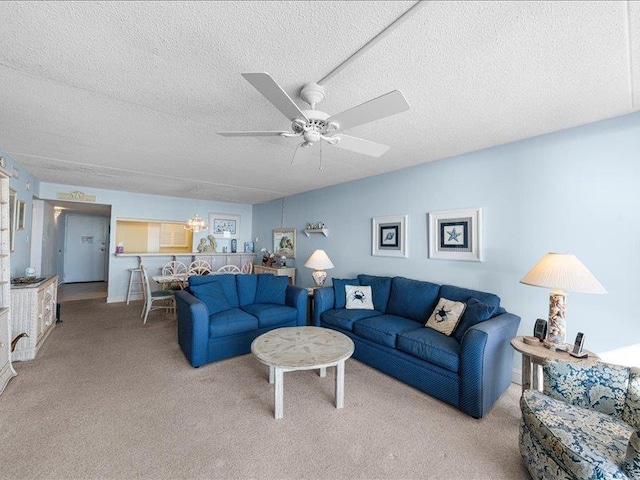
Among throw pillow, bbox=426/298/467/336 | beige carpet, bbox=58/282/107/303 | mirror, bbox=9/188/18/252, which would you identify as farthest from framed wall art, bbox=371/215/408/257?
beige carpet, bbox=58/282/107/303

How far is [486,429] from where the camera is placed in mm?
1959

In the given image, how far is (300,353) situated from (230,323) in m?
1.17

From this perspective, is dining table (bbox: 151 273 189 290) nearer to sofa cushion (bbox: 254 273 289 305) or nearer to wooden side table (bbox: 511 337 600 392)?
sofa cushion (bbox: 254 273 289 305)

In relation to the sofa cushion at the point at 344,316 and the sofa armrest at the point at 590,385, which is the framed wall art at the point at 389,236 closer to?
the sofa cushion at the point at 344,316

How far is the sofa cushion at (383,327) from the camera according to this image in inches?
105

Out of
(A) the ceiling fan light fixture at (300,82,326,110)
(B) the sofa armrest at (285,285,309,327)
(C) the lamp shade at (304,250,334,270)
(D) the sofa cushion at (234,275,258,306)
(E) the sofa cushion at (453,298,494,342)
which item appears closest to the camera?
(A) the ceiling fan light fixture at (300,82,326,110)

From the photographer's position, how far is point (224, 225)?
7109 mm

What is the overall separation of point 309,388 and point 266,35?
2655mm

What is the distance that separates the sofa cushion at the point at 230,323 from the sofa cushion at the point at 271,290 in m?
0.53

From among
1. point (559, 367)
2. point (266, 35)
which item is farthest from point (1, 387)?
point (559, 367)

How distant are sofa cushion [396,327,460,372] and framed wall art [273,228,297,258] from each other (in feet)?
11.8

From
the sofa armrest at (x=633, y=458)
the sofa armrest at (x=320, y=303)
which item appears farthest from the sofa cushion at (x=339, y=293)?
the sofa armrest at (x=633, y=458)

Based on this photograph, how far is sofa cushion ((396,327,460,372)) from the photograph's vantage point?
221 cm

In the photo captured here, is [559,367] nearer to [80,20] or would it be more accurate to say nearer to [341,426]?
[341,426]
